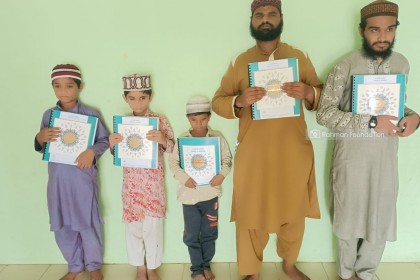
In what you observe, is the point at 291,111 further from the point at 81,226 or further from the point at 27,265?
the point at 27,265

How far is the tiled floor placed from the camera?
259 centimetres

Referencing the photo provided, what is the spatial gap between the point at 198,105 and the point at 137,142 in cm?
46

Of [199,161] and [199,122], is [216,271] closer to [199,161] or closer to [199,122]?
[199,161]

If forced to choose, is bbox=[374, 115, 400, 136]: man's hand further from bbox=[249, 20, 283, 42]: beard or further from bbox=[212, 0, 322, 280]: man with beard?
bbox=[249, 20, 283, 42]: beard

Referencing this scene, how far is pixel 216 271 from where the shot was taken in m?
2.66

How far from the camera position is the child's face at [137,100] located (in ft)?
7.79

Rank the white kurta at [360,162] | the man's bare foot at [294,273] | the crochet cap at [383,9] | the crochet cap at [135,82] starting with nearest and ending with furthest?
the crochet cap at [383,9]
the white kurta at [360,162]
the crochet cap at [135,82]
the man's bare foot at [294,273]

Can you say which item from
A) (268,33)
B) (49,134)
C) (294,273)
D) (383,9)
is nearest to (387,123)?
(383,9)

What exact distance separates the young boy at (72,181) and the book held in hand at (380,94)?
1621 millimetres

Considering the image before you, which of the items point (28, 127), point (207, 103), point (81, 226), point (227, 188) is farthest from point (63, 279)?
point (207, 103)

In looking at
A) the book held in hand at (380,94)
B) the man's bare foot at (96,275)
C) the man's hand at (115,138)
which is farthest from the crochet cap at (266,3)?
the man's bare foot at (96,275)

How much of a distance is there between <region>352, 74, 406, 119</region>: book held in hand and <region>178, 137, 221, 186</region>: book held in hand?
886 millimetres

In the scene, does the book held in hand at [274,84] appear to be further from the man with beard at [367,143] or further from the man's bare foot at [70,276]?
the man's bare foot at [70,276]

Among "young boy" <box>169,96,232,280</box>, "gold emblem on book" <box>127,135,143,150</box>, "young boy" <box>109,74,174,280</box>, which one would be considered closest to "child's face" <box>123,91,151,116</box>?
"young boy" <box>109,74,174,280</box>
